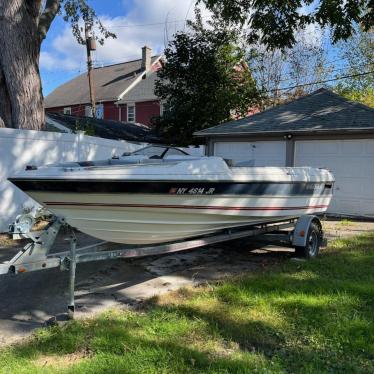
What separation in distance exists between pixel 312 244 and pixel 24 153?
6.00 metres

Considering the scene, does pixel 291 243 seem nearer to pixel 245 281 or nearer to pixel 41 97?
pixel 245 281

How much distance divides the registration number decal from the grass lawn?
1.21m

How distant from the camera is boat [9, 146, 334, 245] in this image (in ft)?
15.8

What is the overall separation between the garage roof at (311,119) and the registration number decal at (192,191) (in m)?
8.38

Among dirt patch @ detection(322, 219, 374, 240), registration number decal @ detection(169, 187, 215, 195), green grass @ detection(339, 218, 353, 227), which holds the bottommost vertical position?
dirt patch @ detection(322, 219, 374, 240)

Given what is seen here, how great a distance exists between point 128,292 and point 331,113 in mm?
10669

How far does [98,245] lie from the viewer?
5.54 m

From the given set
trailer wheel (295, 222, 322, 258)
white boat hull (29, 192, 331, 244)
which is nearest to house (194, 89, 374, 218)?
trailer wheel (295, 222, 322, 258)

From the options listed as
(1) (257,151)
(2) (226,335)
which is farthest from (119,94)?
(2) (226,335)

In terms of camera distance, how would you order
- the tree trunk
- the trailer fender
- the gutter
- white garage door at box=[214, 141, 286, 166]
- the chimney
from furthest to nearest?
the chimney → white garage door at box=[214, 141, 286, 166] → the gutter → the tree trunk → the trailer fender

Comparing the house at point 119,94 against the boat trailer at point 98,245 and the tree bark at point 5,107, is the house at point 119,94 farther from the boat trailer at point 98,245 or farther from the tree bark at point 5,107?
the boat trailer at point 98,245

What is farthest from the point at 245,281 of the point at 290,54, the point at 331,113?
the point at 290,54

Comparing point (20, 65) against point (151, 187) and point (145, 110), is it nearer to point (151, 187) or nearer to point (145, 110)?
point (151, 187)

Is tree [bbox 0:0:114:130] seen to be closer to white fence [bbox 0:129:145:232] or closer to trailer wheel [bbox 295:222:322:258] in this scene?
white fence [bbox 0:129:145:232]
